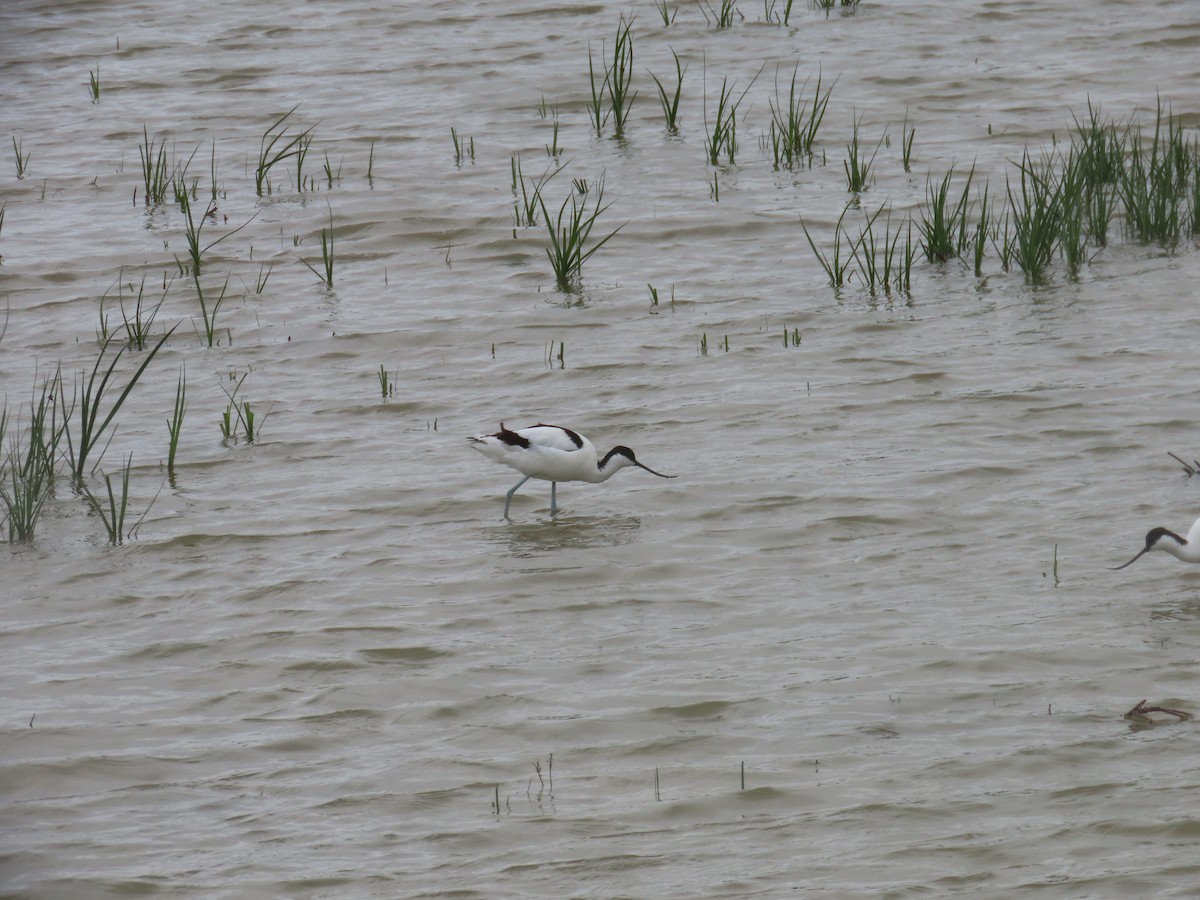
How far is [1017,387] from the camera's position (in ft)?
25.8

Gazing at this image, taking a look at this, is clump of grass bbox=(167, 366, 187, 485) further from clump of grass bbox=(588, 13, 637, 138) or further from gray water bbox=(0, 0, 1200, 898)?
clump of grass bbox=(588, 13, 637, 138)

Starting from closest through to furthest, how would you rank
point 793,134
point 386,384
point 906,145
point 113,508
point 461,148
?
1. point 113,508
2. point 386,384
3. point 793,134
4. point 906,145
5. point 461,148

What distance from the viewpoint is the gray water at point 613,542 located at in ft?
15.1

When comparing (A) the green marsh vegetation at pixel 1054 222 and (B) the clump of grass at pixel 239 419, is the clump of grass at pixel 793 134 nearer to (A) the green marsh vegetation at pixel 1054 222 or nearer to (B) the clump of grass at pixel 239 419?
(A) the green marsh vegetation at pixel 1054 222

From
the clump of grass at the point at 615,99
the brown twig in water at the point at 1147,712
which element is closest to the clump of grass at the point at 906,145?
the clump of grass at the point at 615,99

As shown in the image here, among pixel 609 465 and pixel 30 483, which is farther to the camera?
pixel 609 465

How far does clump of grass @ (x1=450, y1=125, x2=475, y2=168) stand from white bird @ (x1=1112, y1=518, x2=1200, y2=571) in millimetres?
6967

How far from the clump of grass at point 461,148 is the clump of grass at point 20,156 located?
3.10m

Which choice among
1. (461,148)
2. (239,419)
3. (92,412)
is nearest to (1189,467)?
(239,419)

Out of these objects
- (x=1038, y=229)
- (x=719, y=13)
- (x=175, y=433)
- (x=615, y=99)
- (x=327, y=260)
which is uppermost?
(x=719, y=13)

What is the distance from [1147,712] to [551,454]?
2.74 m

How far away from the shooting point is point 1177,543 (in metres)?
5.71

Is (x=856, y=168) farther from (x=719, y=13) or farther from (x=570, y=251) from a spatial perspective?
(x=719, y=13)

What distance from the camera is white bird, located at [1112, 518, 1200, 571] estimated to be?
568cm
